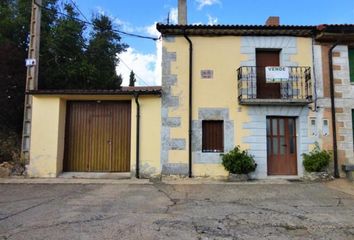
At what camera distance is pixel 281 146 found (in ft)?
36.8

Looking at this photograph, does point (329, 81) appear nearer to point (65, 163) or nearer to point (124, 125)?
point (124, 125)

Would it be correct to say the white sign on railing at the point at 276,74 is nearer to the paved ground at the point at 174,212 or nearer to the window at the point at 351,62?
the window at the point at 351,62

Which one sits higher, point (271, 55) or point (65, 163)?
point (271, 55)

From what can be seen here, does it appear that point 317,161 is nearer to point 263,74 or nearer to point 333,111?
point 333,111

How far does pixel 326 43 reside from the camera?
11391mm

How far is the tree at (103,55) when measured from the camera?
19.4 m

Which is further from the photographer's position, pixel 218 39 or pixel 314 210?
pixel 218 39

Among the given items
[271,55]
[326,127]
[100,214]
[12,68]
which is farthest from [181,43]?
[12,68]

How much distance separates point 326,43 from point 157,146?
7022mm

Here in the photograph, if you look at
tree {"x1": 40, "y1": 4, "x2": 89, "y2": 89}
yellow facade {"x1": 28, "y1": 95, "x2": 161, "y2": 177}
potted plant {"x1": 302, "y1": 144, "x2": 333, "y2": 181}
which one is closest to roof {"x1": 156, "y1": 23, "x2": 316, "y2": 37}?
yellow facade {"x1": 28, "y1": 95, "x2": 161, "y2": 177}

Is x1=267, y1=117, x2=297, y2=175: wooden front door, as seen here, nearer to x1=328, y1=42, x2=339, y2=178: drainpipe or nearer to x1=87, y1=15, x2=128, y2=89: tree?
x1=328, y1=42, x2=339, y2=178: drainpipe

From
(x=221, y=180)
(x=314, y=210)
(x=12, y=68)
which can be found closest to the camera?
(x=314, y=210)

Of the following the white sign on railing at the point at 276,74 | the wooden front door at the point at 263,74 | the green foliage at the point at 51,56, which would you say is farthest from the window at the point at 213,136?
the green foliage at the point at 51,56

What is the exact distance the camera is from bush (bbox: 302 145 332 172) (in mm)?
10383
